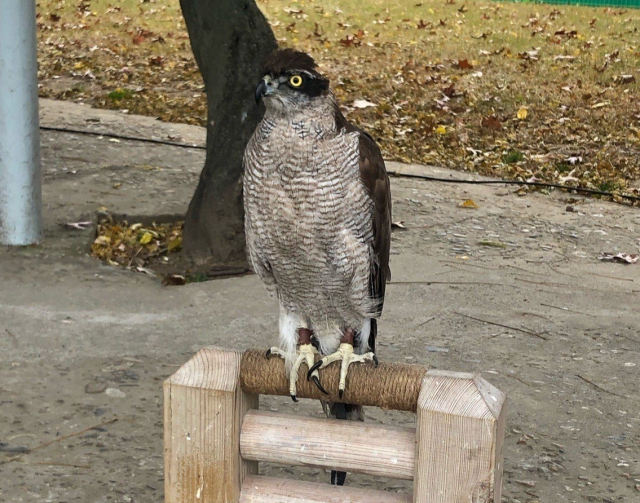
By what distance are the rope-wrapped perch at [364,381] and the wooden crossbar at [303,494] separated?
0.22 meters

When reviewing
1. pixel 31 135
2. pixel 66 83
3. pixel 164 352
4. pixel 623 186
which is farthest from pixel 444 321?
pixel 66 83

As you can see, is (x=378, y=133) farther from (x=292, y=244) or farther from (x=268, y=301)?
(x=292, y=244)

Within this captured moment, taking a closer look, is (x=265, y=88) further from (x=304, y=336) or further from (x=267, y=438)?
(x=267, y=438)

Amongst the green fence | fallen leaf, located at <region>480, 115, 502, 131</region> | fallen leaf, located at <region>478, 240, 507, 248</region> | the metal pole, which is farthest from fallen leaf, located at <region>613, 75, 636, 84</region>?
the metal pole

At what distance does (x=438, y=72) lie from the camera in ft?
37.3

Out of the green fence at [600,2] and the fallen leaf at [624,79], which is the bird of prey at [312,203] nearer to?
the fallen leaf at [624,79]

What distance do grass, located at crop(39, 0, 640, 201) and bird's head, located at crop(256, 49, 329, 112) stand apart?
551 cm

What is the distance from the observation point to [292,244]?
10.2 ft

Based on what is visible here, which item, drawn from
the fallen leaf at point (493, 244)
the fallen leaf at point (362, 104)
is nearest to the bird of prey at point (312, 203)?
the fallen leaf at point (493, 244)

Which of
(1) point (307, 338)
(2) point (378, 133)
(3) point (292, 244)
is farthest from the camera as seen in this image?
(2) point (378, 133)

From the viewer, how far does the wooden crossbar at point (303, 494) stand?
2467 mm

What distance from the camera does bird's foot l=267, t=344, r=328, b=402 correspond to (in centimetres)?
265

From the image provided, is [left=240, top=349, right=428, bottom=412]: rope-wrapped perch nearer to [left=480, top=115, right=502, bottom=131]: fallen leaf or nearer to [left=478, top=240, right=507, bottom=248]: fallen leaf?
[left=478, top=240, right=507, bottom=248]: fallen leaf

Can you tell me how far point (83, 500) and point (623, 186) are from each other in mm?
5793
